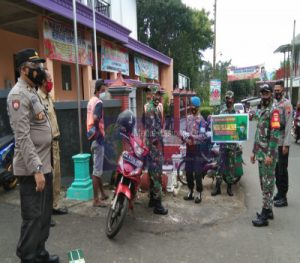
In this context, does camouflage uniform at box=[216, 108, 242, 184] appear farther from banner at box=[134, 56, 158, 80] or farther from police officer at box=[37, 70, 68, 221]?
banner at box=[134, 56, 158, 80]

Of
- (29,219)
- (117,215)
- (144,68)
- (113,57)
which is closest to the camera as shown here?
(29,219)

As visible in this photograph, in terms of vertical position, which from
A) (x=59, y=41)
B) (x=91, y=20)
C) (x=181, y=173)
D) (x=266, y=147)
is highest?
(x=91, y=20)

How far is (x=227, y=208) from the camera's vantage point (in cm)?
482

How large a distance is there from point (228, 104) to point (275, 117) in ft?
5.34

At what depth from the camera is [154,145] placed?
456 centimetres

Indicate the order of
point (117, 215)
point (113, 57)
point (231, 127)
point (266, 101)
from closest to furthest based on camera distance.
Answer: point (117, 215)
point (266, 101)
point (231, 127)
point (113, 57)

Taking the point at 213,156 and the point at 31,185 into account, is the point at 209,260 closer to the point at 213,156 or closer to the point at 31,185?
the point at 31,185

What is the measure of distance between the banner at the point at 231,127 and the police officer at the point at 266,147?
1.12 metres

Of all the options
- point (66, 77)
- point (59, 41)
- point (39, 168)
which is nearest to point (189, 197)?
point (39, 168)

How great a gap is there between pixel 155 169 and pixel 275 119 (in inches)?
69.0

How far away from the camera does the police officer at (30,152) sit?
105 inches

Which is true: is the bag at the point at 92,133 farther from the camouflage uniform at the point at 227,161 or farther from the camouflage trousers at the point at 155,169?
the camouflage uniform at the point at 227,161

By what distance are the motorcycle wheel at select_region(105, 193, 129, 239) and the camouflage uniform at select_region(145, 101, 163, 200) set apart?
0.84 m

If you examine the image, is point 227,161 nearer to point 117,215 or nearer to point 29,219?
point 117,215
